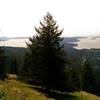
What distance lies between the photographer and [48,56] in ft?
101

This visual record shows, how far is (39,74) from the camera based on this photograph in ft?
Result: 101

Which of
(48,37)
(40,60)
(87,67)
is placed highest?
(48,37)

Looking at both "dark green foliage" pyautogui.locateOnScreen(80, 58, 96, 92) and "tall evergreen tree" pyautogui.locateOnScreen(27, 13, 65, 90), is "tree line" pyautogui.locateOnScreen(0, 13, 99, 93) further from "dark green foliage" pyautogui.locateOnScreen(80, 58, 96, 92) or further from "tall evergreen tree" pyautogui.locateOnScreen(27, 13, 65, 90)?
"dark green foliage" pyautogui.locateOnScreen(80, 58, 96, 92)

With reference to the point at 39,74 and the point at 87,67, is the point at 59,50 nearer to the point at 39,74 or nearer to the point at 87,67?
the point at 39,74

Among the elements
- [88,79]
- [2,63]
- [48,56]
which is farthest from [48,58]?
[88,79]

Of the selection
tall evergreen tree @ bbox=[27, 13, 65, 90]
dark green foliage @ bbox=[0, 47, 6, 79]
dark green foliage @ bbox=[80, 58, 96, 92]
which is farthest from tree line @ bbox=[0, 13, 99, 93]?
dark green foliage @ bbox=[80, 58, 96, 92]

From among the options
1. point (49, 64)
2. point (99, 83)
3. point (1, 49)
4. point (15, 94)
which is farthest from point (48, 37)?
point (99, 83)

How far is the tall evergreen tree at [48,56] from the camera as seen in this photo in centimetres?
3062

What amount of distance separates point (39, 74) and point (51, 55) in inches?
90.3

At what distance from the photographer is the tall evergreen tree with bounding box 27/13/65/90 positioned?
30625mm

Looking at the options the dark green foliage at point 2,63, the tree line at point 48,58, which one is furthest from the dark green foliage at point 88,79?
the tree line at point 48,58

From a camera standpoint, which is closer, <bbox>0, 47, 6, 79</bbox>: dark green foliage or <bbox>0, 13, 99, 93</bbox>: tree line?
<bbox>0, 13, 99, 93</bbox>: tree line

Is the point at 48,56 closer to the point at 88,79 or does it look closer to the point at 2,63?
the point at 2,63

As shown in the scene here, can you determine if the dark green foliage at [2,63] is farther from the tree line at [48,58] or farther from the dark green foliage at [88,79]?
the dark green foliage at [88,79]
